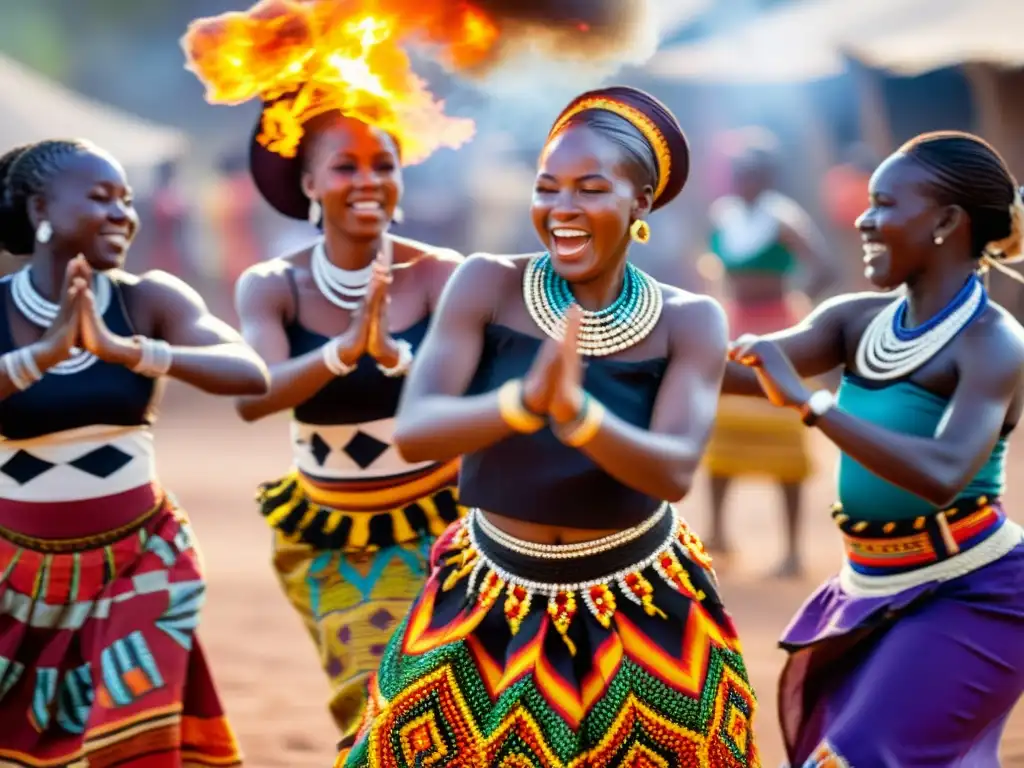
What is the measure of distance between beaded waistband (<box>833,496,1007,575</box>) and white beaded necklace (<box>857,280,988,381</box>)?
1.30 ft

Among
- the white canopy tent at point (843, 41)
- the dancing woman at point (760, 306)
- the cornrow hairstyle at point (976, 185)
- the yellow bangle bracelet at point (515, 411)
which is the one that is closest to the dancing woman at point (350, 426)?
the cornrow hairstyle at point (976, 185)

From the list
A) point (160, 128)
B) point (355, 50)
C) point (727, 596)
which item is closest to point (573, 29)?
point (355, 50)

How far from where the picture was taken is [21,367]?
4109 millimetres

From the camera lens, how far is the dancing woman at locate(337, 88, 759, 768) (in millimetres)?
3295

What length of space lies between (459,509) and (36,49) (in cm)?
2464

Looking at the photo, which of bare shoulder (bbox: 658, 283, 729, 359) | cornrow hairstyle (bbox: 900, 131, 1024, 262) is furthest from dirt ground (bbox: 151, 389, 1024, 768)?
bare shoulder (bbox: 658, 283, 729, 359)

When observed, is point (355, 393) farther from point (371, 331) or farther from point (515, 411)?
point (515, 411)

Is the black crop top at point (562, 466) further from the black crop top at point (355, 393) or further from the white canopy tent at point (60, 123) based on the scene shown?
the white canopy tent at point (60, 123)

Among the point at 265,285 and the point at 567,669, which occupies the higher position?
the point at 265,285

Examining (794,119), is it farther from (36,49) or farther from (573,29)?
(573,29)

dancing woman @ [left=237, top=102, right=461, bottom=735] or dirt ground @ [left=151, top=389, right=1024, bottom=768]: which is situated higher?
dancing woman @ [left=237, top=102, right=461, bottom=735]

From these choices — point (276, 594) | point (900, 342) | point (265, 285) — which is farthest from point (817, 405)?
point (276, 594)

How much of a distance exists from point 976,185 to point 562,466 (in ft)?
5.11

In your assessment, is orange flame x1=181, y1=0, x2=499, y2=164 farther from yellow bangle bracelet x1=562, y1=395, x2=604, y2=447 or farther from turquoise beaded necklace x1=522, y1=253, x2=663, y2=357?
yellow bangle bracelet x1=562, y1=395, x2=604, y2=447
